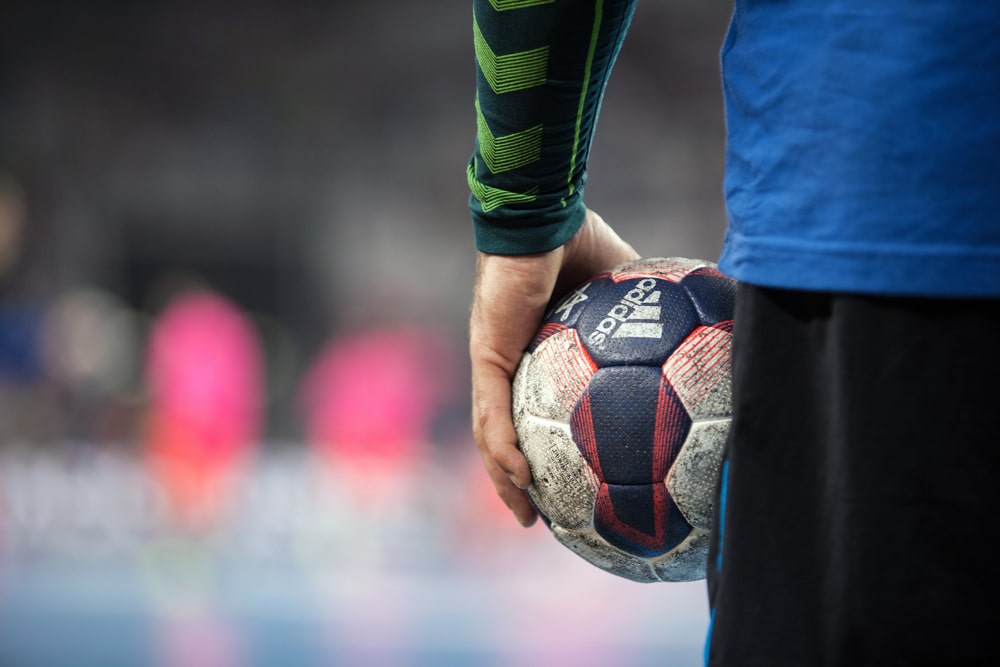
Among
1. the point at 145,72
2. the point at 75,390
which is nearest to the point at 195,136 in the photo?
the point at 145,72

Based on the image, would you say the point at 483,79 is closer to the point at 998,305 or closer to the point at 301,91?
the point at 998,305

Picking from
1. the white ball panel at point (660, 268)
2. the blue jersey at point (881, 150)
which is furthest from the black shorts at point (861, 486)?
the white ball panel at point (660, 268)

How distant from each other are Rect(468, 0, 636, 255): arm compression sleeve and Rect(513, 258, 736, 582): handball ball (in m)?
0.14

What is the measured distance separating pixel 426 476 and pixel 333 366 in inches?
62.2

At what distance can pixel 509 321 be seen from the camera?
108cm

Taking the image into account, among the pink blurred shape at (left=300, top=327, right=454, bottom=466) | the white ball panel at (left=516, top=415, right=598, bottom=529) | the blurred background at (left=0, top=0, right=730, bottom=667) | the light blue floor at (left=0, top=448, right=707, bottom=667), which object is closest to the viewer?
the white ball panel at (left=516, top=415, right=598, bottom=529)

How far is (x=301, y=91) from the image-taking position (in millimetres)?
9969

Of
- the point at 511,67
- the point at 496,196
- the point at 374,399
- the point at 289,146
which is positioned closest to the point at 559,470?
the point at 496,196

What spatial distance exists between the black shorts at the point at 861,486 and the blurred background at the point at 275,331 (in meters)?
3.94

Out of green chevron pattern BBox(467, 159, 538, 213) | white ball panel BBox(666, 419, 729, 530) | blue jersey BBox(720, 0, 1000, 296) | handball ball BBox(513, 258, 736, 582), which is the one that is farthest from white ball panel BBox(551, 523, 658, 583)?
blue jersey BBox(720, 0, 1000, 296)

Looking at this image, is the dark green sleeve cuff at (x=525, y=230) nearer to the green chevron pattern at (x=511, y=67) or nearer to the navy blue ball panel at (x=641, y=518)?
the green chevron pattern at (x=511, y=67)

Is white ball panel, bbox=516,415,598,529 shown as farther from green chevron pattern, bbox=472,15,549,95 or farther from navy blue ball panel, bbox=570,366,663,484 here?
green chevron pattern, bbox=472,15,549,95

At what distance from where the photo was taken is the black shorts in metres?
0.66

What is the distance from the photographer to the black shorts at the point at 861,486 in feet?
2.17
